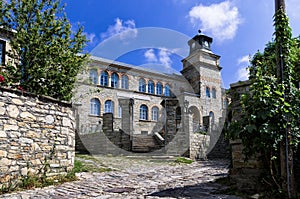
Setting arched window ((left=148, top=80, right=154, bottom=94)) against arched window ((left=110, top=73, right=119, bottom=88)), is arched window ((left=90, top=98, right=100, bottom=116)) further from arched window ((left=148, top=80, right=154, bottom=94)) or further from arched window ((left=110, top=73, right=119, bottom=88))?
arched window ((left=148, top=80, right=154, bottom=94))

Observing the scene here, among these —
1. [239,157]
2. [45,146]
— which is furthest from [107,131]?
[239,157]

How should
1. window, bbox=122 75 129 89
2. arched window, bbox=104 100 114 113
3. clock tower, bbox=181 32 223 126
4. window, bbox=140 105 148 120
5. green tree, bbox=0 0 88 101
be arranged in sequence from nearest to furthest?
green tree, bbox=0 0 88 101 < arched window, bbox=104 100 114 113 < window, bbox=140 105 148 120 < window, bbox=122 75 129 89 < clock tower, bbox=181 32 223 126

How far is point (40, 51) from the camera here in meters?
9.63

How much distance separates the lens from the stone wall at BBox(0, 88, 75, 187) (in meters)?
5.79

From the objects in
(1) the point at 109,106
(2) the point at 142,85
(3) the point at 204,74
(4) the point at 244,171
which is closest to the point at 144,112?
(2) the point at 142,85

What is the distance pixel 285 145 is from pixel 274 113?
62 centimetres

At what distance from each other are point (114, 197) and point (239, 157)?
277cm

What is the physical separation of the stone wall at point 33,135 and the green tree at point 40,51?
2.34 meters

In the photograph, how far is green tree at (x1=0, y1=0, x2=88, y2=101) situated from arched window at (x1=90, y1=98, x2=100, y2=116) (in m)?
15.3

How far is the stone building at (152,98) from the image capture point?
635 inches

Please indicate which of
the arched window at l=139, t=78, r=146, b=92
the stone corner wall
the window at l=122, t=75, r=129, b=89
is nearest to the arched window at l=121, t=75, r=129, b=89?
the window at l=122, t=75, r=129, b=89

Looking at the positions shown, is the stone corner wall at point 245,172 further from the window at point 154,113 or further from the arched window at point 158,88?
the arched window at point 158,88

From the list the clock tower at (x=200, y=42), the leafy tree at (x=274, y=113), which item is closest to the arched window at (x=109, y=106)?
the clock tower at (x=200, y=42)

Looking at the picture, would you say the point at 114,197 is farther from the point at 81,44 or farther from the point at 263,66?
the point at 81,44
